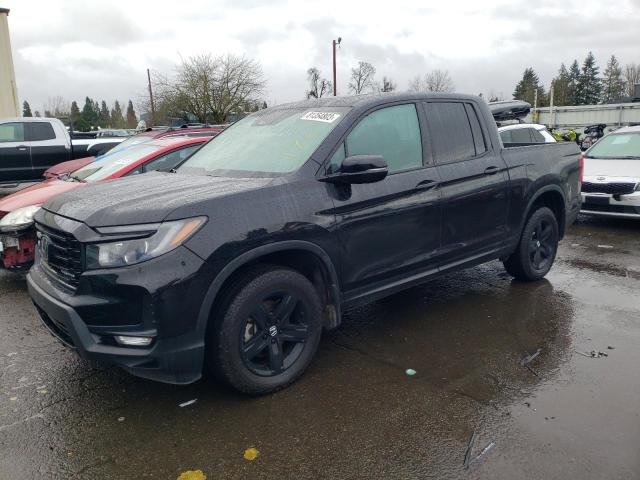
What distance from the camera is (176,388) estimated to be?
3.49 m

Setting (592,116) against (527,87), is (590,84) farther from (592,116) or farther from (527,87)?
(592,116)

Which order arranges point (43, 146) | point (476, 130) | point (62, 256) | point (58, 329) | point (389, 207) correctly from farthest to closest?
1. point (43, 146)
2. point (476, 130)
3. point (389, 207)
4. point (58, 329)
5. point (62, 256)

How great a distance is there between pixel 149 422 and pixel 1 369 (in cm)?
146

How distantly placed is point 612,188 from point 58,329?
7936mm

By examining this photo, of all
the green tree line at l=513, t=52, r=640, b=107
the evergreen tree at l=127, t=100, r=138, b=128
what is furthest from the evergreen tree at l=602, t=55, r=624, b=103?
the evergreen tree at l=127, t=100, r=138, b=128

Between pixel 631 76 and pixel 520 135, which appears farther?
pixel 631 76

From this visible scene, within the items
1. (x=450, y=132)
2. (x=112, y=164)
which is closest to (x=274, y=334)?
(x=450, y=132)

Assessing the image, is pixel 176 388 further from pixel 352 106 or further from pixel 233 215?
pixel 352 106

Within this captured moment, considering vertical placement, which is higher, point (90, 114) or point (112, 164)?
point (90, 114)

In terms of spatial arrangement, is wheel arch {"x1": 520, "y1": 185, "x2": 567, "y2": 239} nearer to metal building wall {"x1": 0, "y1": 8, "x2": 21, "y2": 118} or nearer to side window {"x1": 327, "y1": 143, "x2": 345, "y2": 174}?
side window {"x1": 327, "y1": 143, "x2": 345, "y2": 174}

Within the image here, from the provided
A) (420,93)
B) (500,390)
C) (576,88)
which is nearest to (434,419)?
(500,390)

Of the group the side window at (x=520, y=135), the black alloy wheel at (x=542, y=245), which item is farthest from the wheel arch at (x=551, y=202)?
the side window at (x=520, y=135)

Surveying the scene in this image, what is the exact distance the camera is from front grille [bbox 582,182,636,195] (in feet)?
26.2

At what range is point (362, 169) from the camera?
334 centimetres
